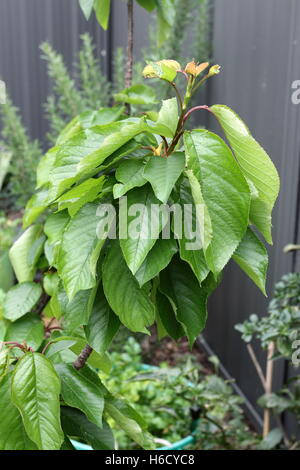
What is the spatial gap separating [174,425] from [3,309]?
3.73 ft

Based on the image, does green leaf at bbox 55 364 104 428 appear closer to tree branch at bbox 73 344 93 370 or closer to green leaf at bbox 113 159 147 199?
tree branch at bbox 73 344 93 370

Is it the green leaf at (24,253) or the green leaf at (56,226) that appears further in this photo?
the green leaf at (24,253)

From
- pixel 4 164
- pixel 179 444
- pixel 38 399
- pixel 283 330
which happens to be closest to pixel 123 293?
pixel 38 399

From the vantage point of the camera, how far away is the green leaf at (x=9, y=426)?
2.77ft

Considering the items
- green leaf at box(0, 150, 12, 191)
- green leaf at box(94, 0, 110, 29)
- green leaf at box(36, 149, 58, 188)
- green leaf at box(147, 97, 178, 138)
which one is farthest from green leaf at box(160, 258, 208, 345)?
green leaf at box(0, 150, 12, 191)

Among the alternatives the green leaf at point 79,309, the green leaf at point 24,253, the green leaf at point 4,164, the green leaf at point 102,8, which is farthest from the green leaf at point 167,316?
the green leaf at point 4,164

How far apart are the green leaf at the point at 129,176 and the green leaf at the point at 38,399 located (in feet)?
0.92

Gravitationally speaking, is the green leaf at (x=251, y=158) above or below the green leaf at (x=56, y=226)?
above

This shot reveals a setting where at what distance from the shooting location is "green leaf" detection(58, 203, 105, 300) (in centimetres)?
80

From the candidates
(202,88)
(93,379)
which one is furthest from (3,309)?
(202,88)

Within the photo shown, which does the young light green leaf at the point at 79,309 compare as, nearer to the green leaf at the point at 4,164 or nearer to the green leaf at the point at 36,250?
the green leaf at the point at 36,250

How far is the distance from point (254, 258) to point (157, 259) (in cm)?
14

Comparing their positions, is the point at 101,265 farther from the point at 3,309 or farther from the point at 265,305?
the point at 265,305

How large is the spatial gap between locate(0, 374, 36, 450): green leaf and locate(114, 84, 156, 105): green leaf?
0.69 m
